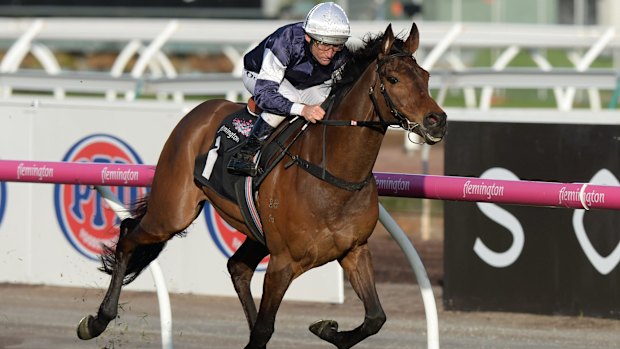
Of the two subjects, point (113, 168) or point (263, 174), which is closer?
point (263, 174)

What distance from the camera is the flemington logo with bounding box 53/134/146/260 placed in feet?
28.4

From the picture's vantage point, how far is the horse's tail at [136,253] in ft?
21.1

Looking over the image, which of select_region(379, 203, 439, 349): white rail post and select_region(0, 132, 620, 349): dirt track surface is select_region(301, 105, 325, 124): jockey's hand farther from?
select_region(0, 132, 620, 349): dirt track surface

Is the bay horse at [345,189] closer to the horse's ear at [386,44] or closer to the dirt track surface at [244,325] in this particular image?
the horse's ear at [386,44]

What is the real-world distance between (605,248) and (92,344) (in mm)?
3065

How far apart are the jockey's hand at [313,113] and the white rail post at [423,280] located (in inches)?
24.4

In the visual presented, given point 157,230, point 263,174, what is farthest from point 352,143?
point 157,230

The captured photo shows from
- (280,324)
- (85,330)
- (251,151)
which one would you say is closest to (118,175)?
(85,330)

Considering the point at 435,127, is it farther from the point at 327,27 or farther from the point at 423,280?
the point at 423,280

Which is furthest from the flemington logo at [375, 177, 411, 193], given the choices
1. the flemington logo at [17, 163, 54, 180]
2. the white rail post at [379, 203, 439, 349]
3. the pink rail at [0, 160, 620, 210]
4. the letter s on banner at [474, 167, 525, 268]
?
the letter s on banner at [474, 167, 525, 268]

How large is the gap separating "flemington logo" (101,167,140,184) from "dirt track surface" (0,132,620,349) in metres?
1.10

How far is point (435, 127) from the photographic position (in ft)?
15.6

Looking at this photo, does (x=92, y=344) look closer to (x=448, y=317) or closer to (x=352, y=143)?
(x=448, y=317)

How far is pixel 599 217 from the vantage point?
7.65 meters
